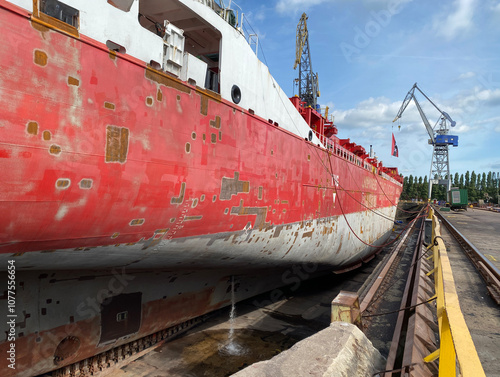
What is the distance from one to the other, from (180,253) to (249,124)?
2.68 metres

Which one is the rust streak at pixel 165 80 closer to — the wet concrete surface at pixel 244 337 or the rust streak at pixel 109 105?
the rust streak at pixel 109 105

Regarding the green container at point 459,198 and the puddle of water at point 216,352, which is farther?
the green container at point 459,198

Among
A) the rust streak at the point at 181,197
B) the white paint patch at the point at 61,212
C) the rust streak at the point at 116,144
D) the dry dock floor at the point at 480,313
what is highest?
the rust streak at the point at 116,144

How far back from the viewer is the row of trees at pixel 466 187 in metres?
89.5

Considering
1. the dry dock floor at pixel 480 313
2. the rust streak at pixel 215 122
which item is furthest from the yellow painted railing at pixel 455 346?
the rust streak at pixel 215 122

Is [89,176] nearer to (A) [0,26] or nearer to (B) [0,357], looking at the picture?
(A) [0,26]

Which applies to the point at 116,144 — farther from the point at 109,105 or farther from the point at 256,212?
the point at 256,212

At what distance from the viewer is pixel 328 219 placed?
9.30 meters

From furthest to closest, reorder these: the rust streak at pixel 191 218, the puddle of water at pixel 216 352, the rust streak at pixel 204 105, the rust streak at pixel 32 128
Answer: the puddle of water at pixel 216 352 → the rust streak at pixel 204 105 → the rust streak at pixel 191 218 → the rust streak at pixel 32 128

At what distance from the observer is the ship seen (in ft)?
9.55

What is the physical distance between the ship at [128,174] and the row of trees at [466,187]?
333 ft

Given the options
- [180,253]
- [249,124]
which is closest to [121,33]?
[249,124]

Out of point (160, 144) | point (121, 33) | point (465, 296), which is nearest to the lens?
point (121, 33)

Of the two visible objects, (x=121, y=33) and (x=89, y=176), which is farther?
(x=121, y=33)
